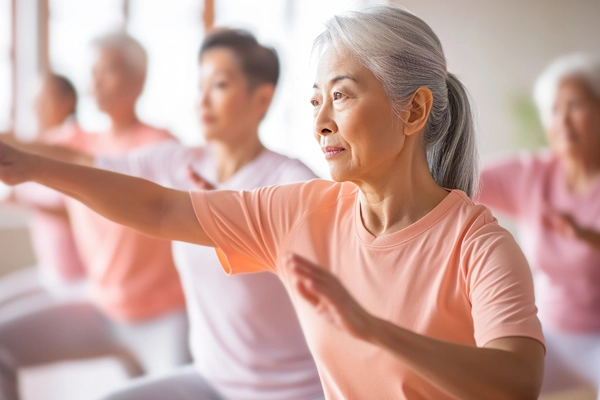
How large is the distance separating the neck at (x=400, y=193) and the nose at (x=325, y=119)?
12cm

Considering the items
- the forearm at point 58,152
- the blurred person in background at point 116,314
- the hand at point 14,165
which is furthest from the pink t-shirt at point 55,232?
the hand at point 14,165

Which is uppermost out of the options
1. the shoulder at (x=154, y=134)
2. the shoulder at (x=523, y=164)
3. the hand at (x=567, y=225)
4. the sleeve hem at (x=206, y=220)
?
the sleeve hem at (x=206, y=220)

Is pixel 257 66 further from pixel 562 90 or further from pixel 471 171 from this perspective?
pixel 562 90

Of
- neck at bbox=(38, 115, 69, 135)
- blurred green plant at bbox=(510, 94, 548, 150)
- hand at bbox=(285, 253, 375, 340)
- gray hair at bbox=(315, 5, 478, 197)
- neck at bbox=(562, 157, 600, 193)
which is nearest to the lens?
hand at bbox=(285, 253, 375, 340)

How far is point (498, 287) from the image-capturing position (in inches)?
42.1

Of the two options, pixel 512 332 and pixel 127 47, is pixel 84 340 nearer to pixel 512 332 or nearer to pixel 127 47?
pixel 127 47

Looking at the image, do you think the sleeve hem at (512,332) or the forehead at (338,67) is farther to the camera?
the forehead at (338,67)

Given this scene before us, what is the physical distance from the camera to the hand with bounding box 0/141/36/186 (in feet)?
4.30

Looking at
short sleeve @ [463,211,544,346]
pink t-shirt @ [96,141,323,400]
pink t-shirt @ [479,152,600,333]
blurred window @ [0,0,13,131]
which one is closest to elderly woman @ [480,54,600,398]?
pink t-shirt @ [479,152,600,333]

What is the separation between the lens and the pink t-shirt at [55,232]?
3.12 metres

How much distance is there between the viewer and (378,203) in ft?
4.36

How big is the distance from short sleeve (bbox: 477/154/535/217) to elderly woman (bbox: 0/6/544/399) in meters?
1.39

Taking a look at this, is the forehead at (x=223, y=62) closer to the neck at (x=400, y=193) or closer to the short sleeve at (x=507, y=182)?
the neck at (x=400, y=193)

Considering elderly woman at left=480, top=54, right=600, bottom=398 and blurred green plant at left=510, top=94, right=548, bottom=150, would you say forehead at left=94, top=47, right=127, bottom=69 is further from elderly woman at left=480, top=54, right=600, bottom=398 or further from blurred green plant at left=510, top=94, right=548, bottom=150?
blurred green plant at left=510, top=94, right=548, bottom=150
